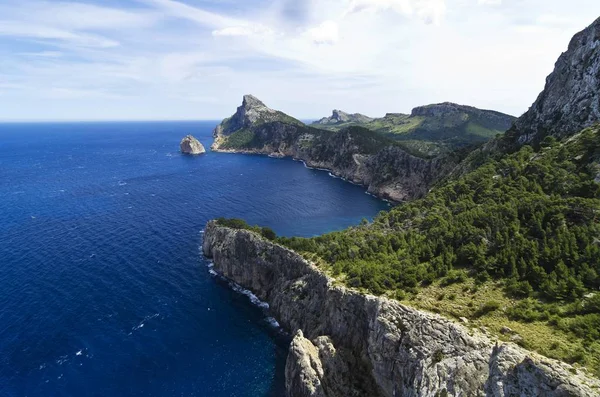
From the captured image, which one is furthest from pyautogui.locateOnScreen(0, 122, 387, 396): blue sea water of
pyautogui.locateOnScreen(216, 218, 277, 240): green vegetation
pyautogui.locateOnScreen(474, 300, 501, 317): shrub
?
pyautogui.locateOnScreen(474, 300, 501, 317): shrub

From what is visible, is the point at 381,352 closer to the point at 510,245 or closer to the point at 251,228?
the point at 510,245

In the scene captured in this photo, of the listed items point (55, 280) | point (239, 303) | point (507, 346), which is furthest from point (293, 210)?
point (507, 346)

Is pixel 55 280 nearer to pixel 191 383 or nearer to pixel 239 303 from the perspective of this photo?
pixel 239 303

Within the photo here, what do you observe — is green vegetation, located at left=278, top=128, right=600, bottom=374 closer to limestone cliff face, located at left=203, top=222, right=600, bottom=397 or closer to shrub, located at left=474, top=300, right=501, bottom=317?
shrub, located at left=474, top=300, right=501, bottom=317

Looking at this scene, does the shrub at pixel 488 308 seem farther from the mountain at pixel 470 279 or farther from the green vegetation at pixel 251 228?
the green vegetation at pixel 251 228

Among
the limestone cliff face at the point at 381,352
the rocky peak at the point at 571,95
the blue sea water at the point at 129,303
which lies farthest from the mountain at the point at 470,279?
the blue sea water at the point at 129,303

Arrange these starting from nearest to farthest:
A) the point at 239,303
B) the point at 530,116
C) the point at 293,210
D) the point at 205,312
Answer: the point at 205,312
the point at 239,303
the point at 530,116
the point at 293,210

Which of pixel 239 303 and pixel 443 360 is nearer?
pixel 443 360
